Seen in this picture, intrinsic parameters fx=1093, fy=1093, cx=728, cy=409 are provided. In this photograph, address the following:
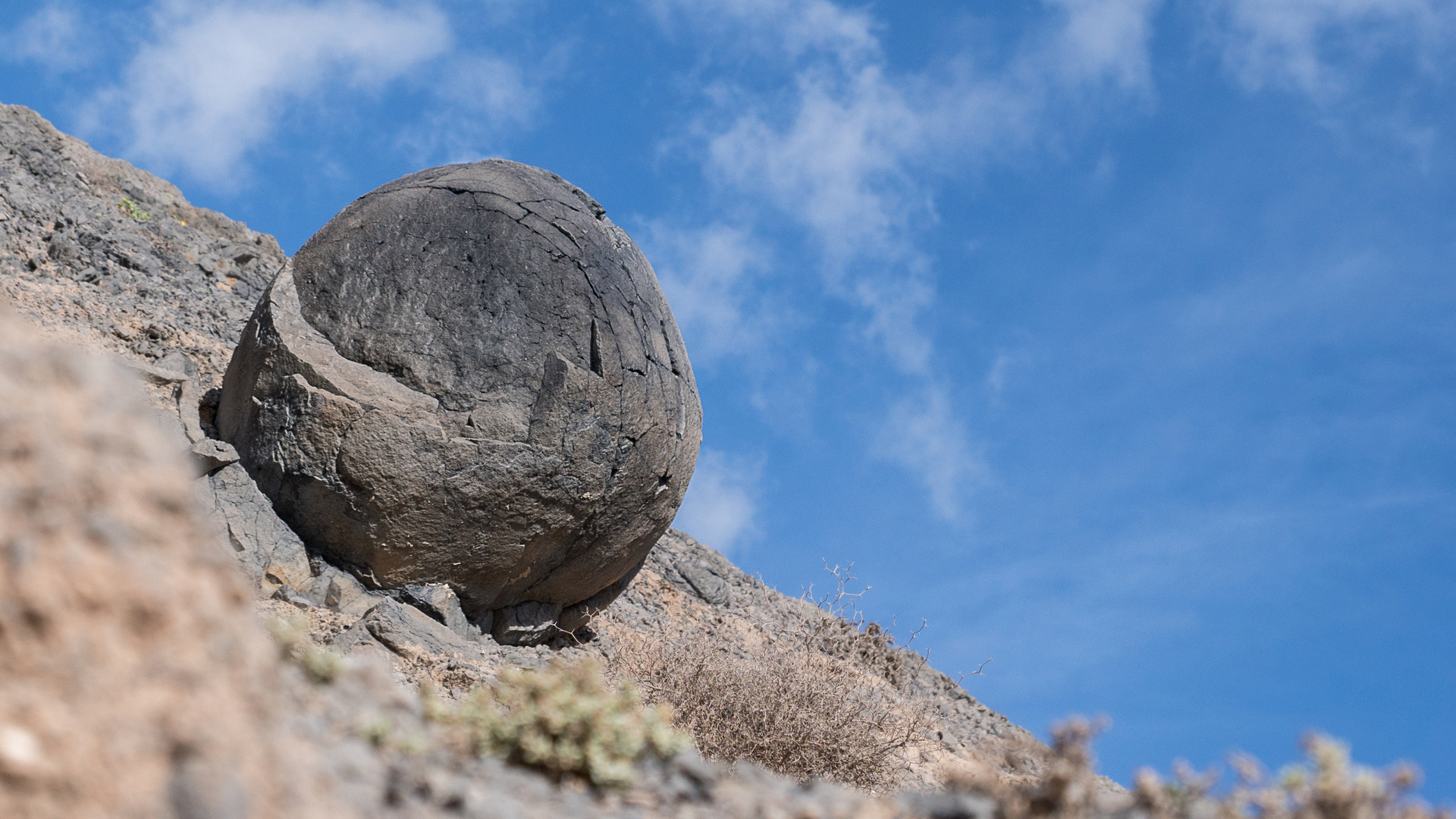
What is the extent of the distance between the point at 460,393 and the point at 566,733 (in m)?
3.92

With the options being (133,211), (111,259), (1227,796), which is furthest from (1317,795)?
(133,211)

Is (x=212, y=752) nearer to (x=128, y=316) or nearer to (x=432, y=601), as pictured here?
(x=432, y=601)

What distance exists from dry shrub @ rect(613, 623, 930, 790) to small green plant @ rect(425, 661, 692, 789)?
406 centimetres

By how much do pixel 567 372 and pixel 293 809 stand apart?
502 cm

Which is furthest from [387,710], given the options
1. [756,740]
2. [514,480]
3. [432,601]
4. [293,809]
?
[756,740]

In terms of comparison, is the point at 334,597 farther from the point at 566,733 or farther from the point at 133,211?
the point at 133,211

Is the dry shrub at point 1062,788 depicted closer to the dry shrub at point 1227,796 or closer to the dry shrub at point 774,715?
the dry shrub at point 1227,796

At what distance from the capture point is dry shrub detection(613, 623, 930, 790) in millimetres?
7453

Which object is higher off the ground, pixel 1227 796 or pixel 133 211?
pixel 133 211

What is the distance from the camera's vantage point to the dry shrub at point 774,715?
24.5 feet

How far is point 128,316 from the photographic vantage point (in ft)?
32.3

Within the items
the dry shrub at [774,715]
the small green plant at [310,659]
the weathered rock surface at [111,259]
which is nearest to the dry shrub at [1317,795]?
the small green plant at [310,659]

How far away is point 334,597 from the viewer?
6.93 meters

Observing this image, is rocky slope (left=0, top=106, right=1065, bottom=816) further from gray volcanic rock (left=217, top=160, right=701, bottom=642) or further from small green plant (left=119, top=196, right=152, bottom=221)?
gray volcanic rock (left=217, top=160, right=701, bottom=642)
